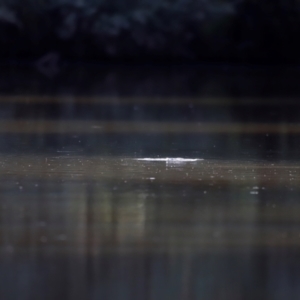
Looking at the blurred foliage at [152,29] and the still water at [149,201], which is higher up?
the blurred foliage at [152,29]

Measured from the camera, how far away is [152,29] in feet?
44.2

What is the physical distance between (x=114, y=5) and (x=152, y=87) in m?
4.81

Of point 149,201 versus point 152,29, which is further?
point 152,29

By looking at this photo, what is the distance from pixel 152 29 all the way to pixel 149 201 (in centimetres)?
1007

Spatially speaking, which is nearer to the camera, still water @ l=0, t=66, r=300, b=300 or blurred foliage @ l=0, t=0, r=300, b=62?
still water @ l=0, t=66, r=300, b=300

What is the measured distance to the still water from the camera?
8.58 ft

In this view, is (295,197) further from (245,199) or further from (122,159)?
(122,159)

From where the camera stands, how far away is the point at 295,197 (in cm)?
371

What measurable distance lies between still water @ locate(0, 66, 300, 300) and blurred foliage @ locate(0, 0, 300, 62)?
6285mm

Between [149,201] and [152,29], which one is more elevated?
[152,29]

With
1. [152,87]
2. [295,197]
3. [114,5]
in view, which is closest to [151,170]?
[295,197]

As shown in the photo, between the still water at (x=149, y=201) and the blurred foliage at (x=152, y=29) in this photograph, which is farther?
the blurred foliage at (x=152, y=29)

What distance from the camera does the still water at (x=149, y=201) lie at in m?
2.62

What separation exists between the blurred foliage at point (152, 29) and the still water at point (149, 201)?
247 inches
